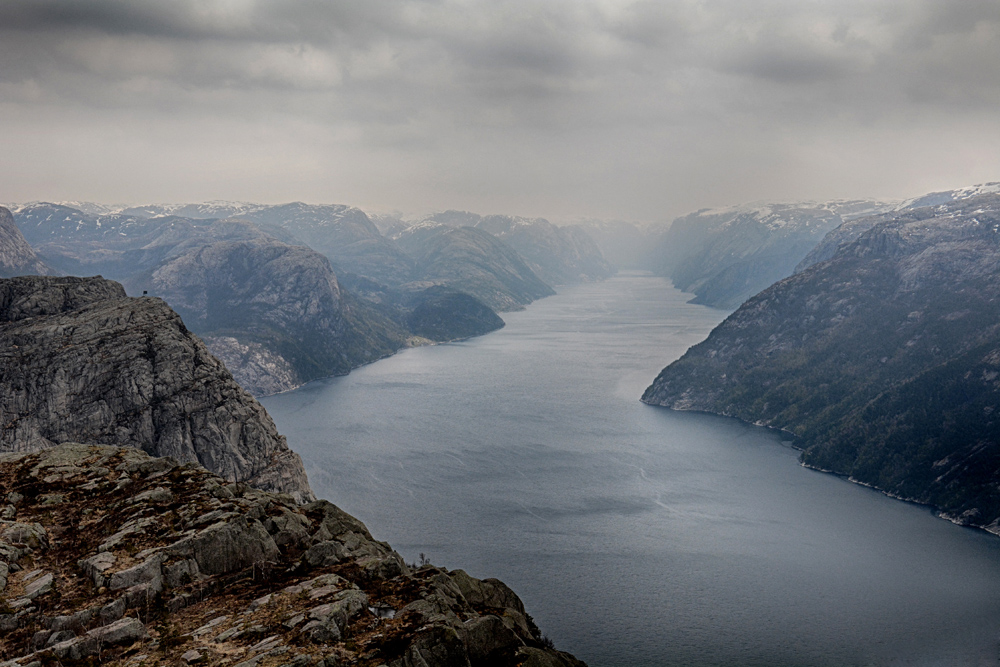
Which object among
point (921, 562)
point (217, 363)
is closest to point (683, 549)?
point (921, 562)

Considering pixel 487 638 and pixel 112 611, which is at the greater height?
pixel 487 638

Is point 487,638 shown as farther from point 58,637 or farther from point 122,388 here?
point 122,388

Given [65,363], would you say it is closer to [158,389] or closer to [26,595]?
[158,389]

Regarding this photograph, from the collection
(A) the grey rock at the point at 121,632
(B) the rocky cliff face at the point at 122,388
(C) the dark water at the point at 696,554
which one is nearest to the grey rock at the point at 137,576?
(A) the grey rock at the point at 121,632

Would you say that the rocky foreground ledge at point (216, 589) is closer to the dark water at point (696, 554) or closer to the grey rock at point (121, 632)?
the grey rock at point (121, 632)

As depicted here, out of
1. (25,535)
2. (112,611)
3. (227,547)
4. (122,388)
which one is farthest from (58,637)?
(122,388)

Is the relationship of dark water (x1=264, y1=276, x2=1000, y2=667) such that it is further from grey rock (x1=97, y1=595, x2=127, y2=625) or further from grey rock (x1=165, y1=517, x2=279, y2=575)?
grey rock (x1=97, y1=595, x2=127, y2=625)
